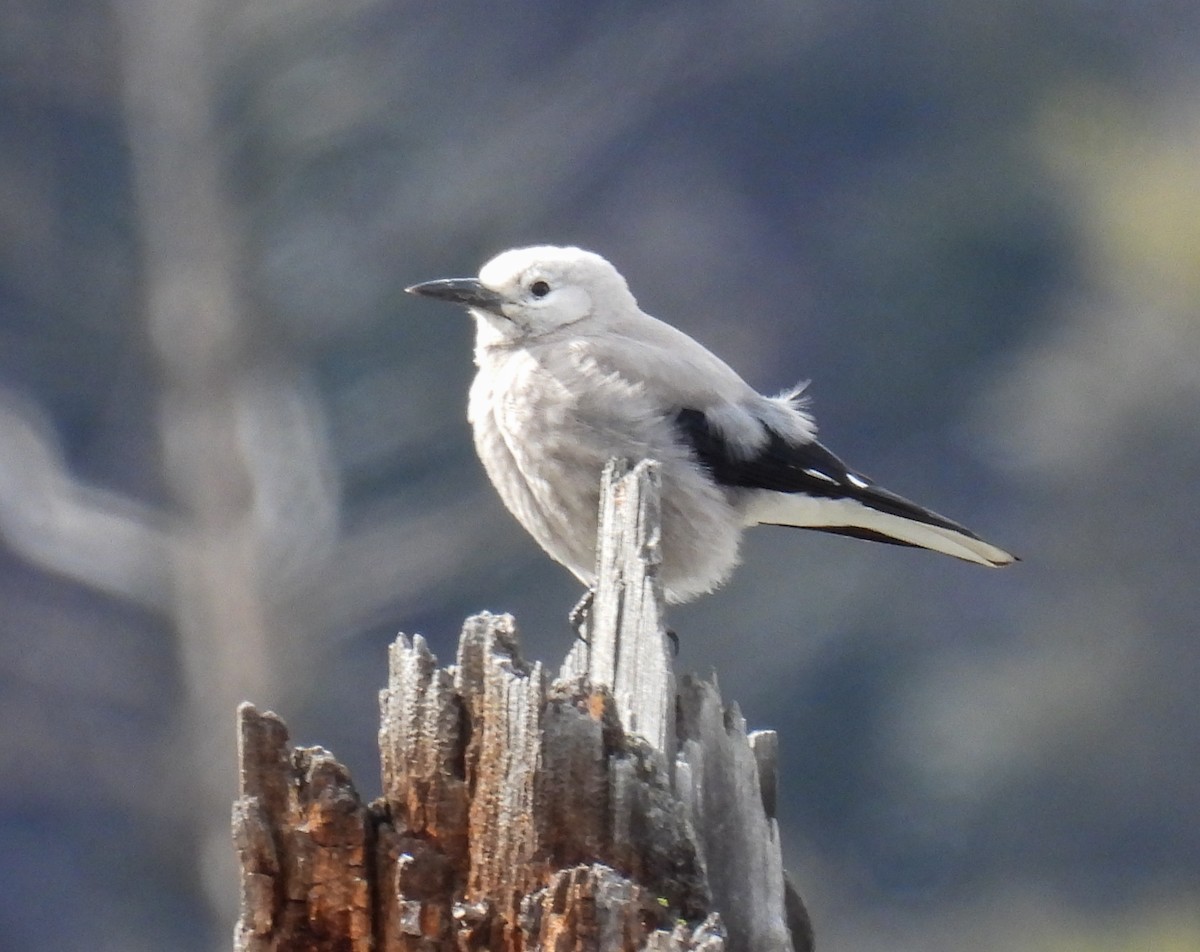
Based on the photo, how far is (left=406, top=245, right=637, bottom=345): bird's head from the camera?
456 centimetres

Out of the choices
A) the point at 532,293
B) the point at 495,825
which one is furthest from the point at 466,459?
the point at 495,825

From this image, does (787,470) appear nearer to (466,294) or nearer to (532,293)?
(532,293)

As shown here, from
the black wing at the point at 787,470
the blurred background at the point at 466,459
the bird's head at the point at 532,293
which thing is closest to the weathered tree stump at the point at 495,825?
the black wing at the point at 787,470

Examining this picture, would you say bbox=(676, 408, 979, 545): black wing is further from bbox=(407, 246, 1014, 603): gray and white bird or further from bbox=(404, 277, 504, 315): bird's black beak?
bbox=(404, 277, 504, 315): bird's black beak

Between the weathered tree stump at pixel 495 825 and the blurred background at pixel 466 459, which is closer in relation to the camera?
the weathered tree stump at pixel 495 825

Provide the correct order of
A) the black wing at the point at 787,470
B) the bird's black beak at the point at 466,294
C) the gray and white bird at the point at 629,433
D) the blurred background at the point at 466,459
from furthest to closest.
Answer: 1. the blurred background at the point at 466,459
2. the bird's black beak at the point at 466,294
3. the black wing at the point at 787,470
4. the gray and white bird at the point at 629,433

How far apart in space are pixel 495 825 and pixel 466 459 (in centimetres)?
845

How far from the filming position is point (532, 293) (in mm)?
4621

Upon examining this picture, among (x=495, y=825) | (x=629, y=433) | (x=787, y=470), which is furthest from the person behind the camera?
(x=787, y=470)

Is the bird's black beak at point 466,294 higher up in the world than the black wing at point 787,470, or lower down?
higher up

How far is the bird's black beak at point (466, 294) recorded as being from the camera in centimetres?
455

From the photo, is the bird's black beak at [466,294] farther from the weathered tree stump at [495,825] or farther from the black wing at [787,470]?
the weathered tree stump at [495,825]

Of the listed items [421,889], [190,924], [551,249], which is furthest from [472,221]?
[421,889]

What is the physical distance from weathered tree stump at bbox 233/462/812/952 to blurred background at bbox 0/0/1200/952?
775 centimetres
